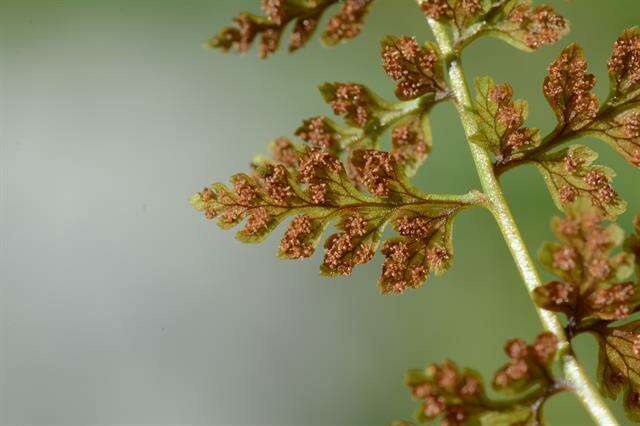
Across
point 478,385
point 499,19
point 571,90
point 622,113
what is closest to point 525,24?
point 499,19

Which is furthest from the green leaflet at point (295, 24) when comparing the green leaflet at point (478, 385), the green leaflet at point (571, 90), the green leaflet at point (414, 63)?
the green leaflet at point (478, 385)

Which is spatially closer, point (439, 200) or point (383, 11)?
point (439, 200)

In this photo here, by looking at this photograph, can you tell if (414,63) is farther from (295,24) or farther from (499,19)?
(295,24)

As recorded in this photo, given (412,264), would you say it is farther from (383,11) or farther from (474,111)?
(383,11)

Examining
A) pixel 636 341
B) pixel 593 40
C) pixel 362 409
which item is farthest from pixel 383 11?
pixel 636 341

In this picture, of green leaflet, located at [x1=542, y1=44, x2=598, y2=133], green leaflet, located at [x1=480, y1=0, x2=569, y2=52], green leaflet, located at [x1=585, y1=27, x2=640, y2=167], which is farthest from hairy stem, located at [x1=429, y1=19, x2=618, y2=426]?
green leaflet, located at [x1=585, y1=27, x2=640, y2=167]

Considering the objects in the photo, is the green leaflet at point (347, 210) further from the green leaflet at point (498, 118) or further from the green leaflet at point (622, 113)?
the green leaflet at point (622, 113)

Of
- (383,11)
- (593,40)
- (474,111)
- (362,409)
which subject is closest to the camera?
(474,111)

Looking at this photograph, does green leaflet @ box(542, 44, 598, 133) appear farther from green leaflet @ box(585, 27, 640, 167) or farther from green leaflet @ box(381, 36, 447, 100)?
green leaflet @ box(381, 36, 447, 100)
